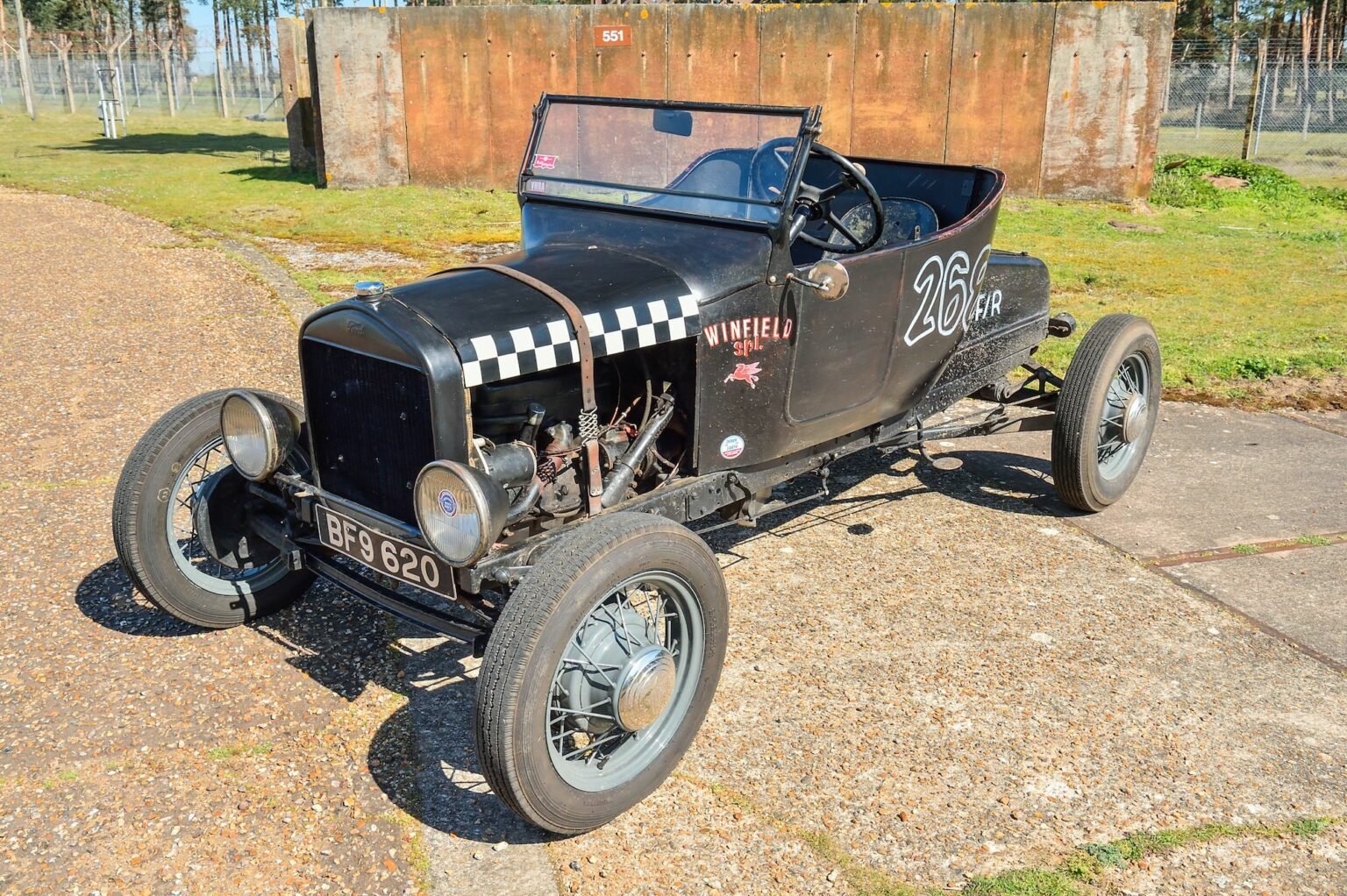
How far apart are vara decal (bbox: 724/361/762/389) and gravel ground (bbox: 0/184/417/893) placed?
5.19 ft

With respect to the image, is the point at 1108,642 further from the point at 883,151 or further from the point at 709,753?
the point at 883,151

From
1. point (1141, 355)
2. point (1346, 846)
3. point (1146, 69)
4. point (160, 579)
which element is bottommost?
point (1346, 846)

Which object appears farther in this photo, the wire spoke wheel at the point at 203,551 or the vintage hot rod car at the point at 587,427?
the wire spoke wheel at the point at 203,551

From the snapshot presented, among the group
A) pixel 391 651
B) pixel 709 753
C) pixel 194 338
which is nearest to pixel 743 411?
pixel 709 753

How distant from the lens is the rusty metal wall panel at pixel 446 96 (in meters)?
15.2

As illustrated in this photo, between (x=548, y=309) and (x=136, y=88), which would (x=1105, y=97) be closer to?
(x=548, y=309)

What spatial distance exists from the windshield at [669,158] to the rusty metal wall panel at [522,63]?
11356 millimetres

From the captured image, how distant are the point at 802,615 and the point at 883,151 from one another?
39.9ft

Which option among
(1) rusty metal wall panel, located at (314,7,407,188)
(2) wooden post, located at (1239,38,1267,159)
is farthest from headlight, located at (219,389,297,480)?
(2) wooden post, located at (1239,38,1267,159)

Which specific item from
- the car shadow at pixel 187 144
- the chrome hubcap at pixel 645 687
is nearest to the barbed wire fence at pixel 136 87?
the car shadow at pixel 187 144

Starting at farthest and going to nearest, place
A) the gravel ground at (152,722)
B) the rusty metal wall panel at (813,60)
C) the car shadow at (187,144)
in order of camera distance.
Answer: the car shadow at (187,144), the rusty metal wall panel at (813,60), the gravel ground at (152,722)

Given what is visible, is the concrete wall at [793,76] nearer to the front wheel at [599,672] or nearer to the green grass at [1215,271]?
the green grass at [1215,271]

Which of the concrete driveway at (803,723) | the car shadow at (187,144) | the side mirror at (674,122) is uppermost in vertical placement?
the side mirror at (674,122)

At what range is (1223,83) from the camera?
26891 millimetres
